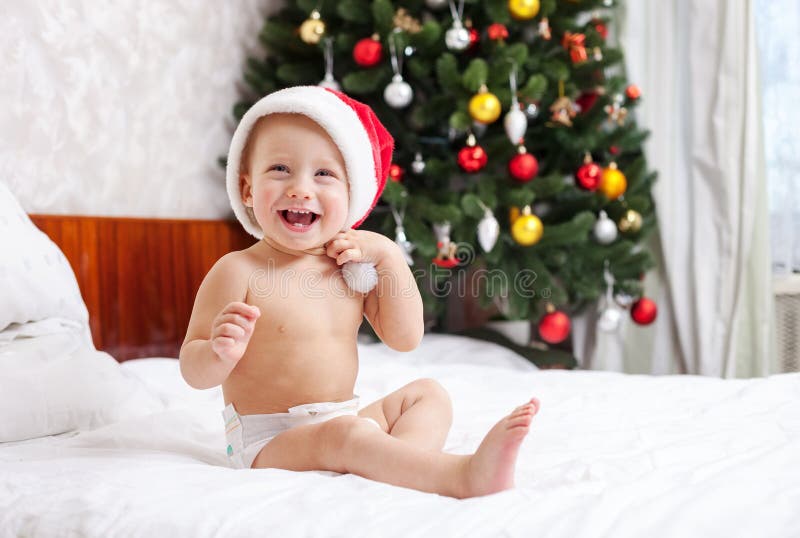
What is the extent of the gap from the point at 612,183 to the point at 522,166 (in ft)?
0.99

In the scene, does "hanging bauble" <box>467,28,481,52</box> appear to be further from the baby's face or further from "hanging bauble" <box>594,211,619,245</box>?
the baby's face

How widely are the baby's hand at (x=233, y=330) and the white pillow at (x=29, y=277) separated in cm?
56

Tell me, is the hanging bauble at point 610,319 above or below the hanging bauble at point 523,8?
below

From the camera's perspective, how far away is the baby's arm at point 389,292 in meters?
1.08

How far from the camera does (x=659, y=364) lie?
2.60 meters

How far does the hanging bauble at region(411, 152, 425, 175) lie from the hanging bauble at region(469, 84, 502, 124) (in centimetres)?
23

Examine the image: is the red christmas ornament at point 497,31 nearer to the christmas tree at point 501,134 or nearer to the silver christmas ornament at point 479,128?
the christmas tree at point 501,134

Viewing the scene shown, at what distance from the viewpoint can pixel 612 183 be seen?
2.24 meters

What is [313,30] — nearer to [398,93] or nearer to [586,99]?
[398,93]

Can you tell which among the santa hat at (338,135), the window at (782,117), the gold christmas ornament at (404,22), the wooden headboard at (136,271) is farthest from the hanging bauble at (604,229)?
the santa hat at (338,135)

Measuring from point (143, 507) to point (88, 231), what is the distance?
1290mm

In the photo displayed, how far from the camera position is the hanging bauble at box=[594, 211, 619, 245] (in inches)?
88.0

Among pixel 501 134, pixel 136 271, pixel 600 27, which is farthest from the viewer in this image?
pixel 600 27

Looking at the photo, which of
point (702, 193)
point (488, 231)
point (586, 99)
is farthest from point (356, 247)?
point (702, 193)
